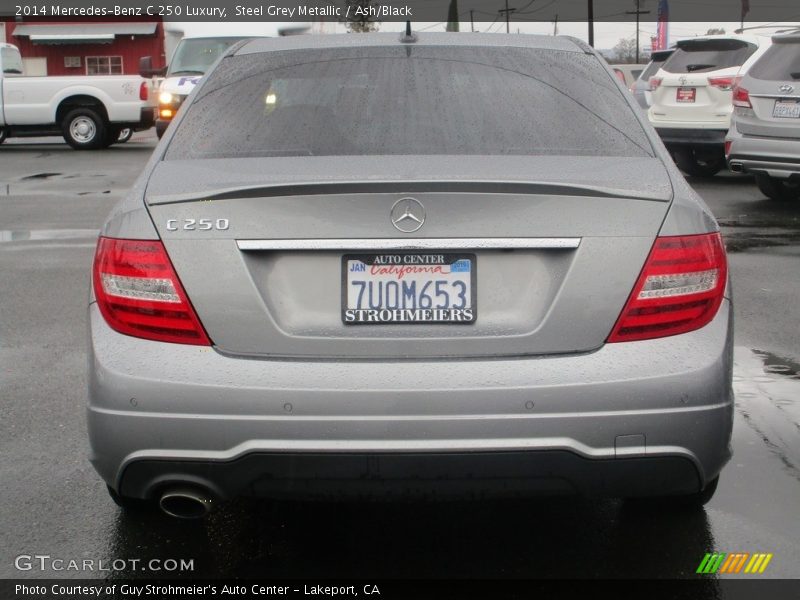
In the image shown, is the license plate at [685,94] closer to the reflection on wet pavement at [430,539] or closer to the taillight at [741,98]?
the taillight at [741,98]

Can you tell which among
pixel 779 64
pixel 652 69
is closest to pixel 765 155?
pixel 779 64

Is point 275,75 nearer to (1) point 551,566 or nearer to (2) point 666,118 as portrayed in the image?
(1) point 551,566

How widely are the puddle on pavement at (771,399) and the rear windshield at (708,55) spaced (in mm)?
9844

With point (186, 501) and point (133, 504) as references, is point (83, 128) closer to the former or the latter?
point (133, 504)

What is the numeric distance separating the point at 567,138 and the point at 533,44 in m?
0.78

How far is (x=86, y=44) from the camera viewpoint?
172 ft

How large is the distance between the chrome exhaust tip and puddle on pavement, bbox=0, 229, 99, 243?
8.10 metres

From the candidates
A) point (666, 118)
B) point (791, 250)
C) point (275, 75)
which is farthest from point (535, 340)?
point (666, 118)

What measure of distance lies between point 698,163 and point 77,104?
1210 centimetres

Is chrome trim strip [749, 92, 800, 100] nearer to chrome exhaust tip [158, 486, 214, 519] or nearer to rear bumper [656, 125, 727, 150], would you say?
rear bumper [656, 125, 727, 150]

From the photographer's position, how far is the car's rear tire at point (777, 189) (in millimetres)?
13468

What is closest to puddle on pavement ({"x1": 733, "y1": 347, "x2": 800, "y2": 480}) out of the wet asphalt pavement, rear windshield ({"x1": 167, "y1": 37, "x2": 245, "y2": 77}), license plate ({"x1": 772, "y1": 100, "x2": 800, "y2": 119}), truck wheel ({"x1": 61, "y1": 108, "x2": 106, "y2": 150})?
the wet asphalt pavement

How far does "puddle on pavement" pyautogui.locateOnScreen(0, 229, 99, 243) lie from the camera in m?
11.1

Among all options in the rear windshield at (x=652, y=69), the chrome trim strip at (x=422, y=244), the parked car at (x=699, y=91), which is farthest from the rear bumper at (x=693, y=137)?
the chrome trim strip at (x=422, y=244)
